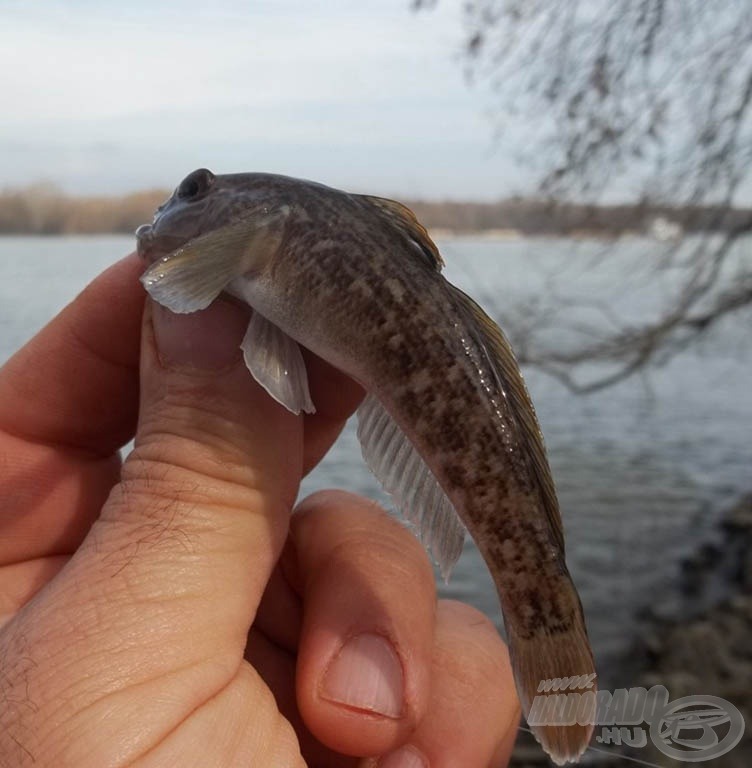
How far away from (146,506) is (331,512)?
96 centimetres

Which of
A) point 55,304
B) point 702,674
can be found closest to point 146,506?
point 702,674

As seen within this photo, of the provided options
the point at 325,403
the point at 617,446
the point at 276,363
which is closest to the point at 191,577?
the point at 276,363

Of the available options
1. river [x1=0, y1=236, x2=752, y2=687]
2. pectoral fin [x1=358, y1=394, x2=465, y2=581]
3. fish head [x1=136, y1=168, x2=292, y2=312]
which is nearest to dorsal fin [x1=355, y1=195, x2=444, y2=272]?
fish head [x1=136, y1=168, x2=292, y2=312]

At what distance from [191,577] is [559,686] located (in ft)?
3.35

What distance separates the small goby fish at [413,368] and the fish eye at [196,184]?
162 mm

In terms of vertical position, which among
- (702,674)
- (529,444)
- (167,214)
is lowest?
(702,674)

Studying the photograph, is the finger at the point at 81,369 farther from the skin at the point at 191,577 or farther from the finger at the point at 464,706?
the finger at the point at 464,706

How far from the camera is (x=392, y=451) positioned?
238 centimetres

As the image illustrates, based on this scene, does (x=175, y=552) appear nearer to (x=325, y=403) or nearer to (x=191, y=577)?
(x=191, y=577)

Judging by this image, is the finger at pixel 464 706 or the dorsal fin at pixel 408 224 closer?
the dorsal fin at pixel 408 224

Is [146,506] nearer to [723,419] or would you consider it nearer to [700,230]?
[700,230]

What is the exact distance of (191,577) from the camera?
2.24 m

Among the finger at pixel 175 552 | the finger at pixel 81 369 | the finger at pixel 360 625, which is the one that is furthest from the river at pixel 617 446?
the finger at pixel 175 552

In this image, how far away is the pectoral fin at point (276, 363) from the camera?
2271mm
